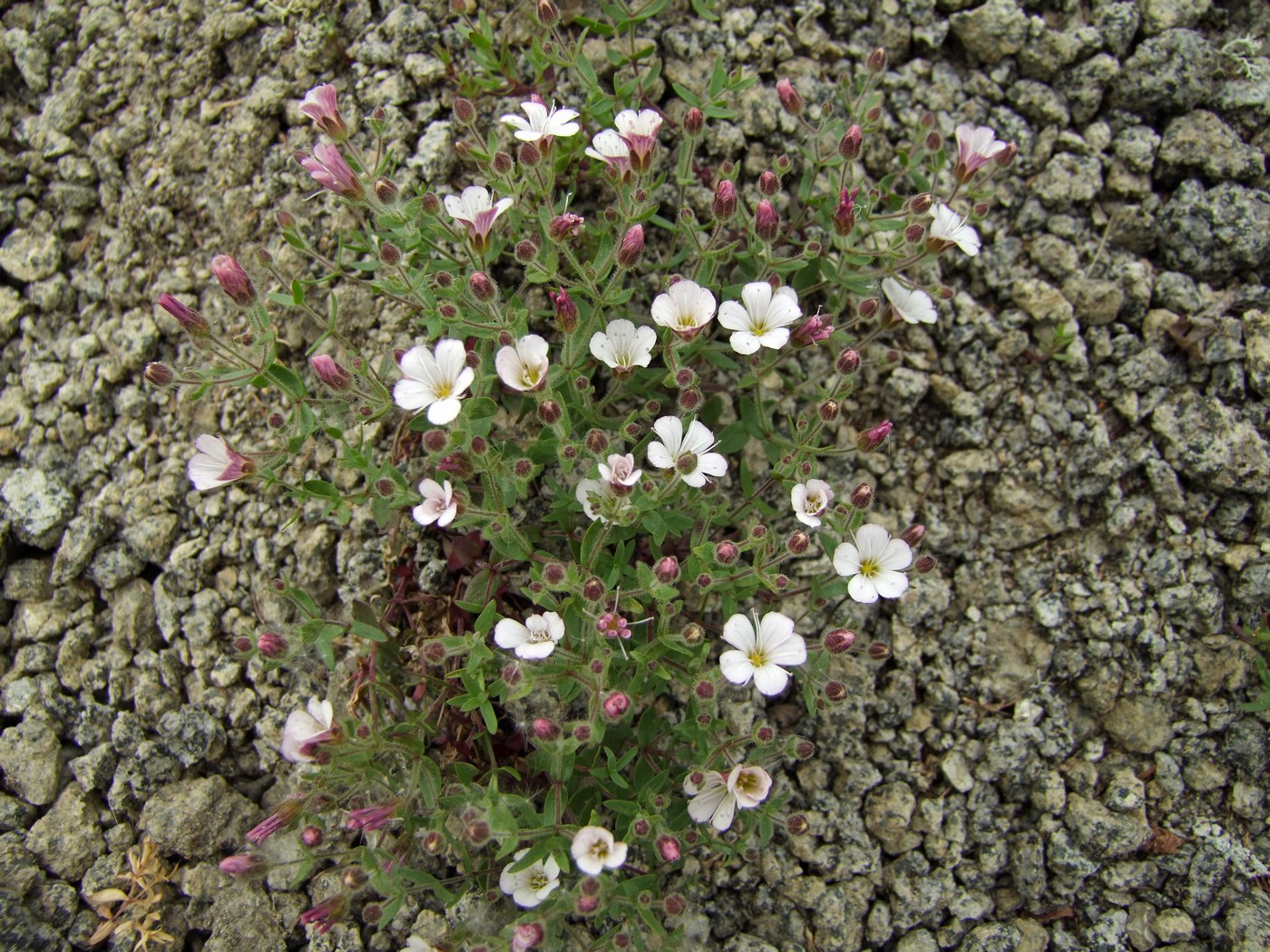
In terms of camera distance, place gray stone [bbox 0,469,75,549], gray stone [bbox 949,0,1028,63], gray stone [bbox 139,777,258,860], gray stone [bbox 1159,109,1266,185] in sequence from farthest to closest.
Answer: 1. gray stone [bbox 949,0,1028,63]
2. gray stone [bbox 1159,109,1266,185]
3. gray stone [bbox 0,469,75,549]
4. gray stone [bbox 139,777,258,860]

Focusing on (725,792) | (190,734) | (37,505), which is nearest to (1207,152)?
(725,792)

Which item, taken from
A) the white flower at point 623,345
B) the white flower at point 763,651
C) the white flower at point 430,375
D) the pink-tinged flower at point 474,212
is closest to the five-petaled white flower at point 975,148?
the white flower at point 623,345

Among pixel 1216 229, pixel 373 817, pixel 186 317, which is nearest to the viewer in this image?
pixel 373 817

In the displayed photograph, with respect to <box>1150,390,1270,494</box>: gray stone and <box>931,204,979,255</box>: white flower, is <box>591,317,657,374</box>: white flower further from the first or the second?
<box>1150,390,1270,494</box>: gray stone

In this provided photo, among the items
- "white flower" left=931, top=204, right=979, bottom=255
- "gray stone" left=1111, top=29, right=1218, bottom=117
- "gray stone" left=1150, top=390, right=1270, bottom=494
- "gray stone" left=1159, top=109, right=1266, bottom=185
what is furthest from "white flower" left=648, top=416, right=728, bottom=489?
"gray stone" left=1111, top=29, right=1218, bottom=117

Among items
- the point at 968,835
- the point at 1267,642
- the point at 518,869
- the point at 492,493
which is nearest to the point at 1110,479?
A: the point at 1267,642

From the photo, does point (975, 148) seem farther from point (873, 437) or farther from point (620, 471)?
point (620, 471)

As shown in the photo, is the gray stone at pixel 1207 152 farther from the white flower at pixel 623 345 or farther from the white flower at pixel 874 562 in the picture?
the white flower at pixel 623 345
